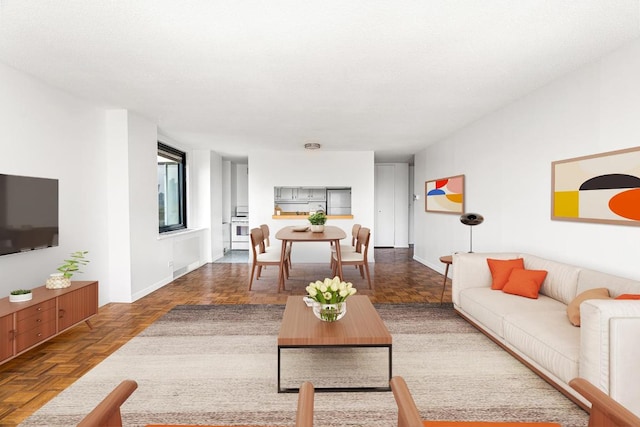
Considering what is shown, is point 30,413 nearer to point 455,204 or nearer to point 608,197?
point 608,197

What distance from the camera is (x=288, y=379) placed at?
7.98 ft

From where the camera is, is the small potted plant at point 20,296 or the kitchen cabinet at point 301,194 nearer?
the small potted plant at point 20,296

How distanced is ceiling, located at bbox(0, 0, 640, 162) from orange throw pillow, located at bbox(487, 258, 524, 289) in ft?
5.93

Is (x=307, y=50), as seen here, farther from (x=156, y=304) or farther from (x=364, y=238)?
(x=156, y=304)

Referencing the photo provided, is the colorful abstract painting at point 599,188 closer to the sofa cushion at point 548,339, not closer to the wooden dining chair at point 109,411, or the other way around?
the sofa cushion at point 548,339

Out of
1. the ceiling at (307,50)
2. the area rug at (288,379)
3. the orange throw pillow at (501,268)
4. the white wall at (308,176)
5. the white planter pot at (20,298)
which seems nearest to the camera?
the area rug at (288,379)

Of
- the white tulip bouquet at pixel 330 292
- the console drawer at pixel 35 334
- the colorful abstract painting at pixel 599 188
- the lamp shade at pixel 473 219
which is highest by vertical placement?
the colorful abstract painting at pixel 599 188

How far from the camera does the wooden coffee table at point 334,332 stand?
2.24 meters

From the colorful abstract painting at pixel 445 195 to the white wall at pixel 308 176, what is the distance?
1.29 m

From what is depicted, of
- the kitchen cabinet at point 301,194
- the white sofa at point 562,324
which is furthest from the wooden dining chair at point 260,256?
the kitchen cabinet at point 301,194

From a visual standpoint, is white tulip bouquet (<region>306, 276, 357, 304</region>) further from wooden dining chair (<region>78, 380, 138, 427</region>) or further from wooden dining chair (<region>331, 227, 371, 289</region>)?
wooden dining chair (<region>331, 227, 371, 289</region>)

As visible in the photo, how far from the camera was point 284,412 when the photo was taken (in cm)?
204

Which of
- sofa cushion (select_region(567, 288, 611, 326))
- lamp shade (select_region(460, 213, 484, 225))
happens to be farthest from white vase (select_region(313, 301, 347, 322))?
lamp shade (select_region(460, 213, 484, 225))

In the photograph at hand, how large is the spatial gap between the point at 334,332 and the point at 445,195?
14.4 feet
